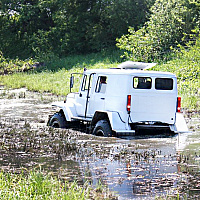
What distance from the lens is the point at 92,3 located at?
5481 cm

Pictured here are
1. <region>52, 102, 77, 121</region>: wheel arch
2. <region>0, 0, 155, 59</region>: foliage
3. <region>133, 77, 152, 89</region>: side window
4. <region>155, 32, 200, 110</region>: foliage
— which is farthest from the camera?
<region>0, 0, 155, 59</region>: foliage

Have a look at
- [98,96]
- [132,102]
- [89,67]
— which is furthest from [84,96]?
[89,67]

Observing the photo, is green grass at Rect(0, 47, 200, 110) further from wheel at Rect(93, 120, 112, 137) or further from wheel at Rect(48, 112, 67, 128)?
wheel at Rect(93, 120, 112, 137)

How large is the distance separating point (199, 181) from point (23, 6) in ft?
157

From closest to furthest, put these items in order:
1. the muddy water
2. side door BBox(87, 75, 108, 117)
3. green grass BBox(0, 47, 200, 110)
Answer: the muddy water, side door BBox(87, 75, 108, 117), green grass BBox(0, 47, 200, 110)

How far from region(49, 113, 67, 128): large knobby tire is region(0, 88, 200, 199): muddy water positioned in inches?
12.8

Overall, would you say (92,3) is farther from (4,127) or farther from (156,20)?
(4,127)

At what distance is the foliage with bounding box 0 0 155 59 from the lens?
52375mm

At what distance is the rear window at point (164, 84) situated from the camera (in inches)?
552

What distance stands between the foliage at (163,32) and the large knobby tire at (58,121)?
18.4 metres

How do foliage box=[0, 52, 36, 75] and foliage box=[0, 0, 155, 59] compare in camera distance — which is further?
foliage box=[0, 0, 155, 59]

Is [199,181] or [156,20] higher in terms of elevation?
[156,20]

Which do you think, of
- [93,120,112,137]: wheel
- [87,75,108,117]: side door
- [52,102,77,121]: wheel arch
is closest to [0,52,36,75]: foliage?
[52,102,77,121]: wheel arch

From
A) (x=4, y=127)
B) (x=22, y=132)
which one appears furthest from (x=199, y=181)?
(x=4, y=127)
